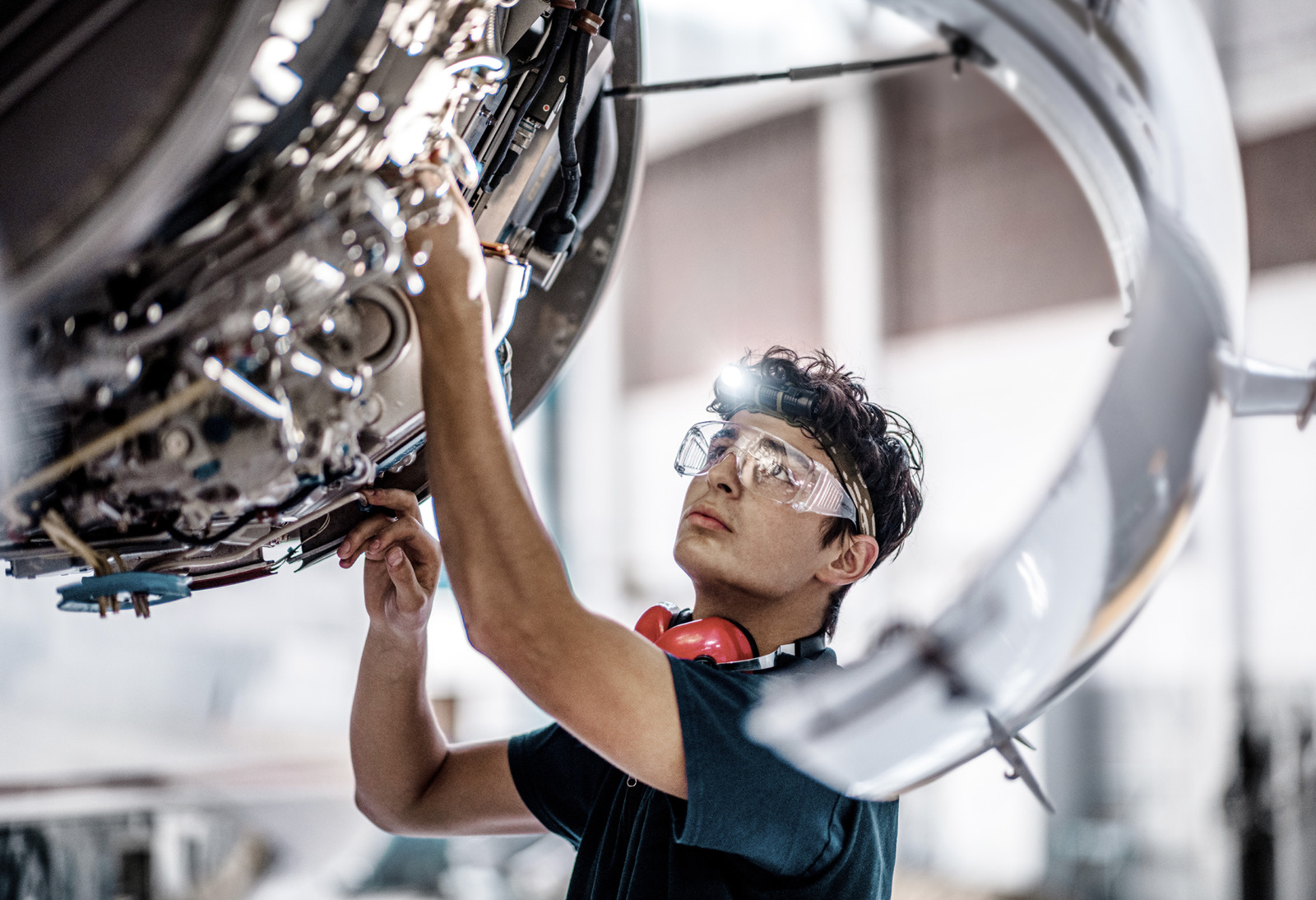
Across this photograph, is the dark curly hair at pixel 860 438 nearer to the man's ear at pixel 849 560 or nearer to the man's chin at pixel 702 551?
the man's ear at pixel 849 560

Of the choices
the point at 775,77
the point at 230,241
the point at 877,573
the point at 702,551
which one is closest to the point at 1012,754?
the point at 702,551

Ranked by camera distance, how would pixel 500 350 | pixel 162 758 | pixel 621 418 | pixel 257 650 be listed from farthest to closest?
pixel 621 418 → pixel 257 650 → pixel 162 758 → pixel 500 350

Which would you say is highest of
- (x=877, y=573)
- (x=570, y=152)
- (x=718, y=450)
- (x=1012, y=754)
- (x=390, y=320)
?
(x=570, y=152)

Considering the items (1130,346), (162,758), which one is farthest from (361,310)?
(162,758)

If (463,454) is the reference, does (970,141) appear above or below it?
above

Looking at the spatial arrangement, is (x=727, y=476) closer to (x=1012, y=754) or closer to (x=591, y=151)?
(x=591, y=151)

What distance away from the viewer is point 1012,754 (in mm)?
801

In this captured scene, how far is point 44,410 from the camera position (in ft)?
2.41

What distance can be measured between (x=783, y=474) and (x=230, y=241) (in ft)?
2.44

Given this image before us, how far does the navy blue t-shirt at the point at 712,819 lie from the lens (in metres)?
1.00

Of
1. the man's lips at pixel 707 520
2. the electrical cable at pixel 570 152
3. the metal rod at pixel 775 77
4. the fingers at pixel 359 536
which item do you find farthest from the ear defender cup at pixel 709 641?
the metal rod at pixel 775 77

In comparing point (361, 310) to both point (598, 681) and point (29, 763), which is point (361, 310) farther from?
point (29, 763)

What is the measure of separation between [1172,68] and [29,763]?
2998 mm

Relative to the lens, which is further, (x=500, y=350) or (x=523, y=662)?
(x=500, y=350)
